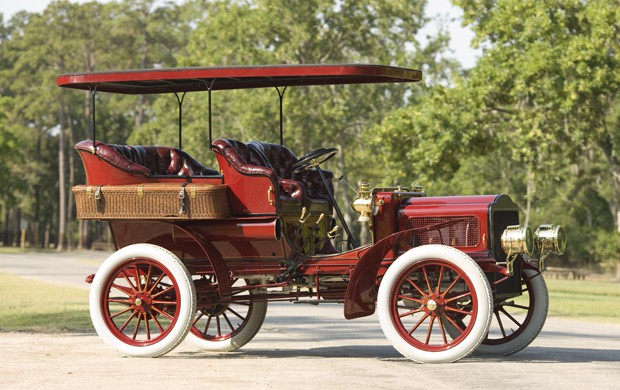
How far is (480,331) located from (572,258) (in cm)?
4885

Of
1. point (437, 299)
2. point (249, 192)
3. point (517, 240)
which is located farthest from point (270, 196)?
point (517, 240)

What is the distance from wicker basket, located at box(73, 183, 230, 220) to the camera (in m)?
11.1

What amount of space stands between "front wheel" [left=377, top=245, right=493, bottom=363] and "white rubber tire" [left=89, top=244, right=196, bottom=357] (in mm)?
1779

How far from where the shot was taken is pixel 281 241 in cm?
1124

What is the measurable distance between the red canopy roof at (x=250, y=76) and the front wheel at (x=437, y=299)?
175cm

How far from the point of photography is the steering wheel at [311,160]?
38.2 feet

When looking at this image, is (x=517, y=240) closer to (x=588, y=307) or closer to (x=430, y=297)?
(x=430, y=297)

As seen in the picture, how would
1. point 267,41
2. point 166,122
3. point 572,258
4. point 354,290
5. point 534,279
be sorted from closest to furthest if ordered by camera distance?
point 354,290
point 534,279
point 267,41
point 572,258
point 166,122

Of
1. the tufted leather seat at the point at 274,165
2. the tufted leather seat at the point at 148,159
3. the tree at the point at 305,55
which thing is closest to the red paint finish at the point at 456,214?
the tufted leather seat at the point at 274,165

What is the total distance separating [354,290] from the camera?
10883mm

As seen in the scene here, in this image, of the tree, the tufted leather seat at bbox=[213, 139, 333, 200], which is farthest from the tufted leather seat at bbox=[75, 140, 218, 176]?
the tree

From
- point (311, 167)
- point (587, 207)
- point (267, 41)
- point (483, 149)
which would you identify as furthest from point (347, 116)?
point (311, 167)

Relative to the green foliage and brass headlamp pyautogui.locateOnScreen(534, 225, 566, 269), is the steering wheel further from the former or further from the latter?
the green foliage

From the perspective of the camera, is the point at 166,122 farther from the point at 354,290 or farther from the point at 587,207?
the point at 354,290
